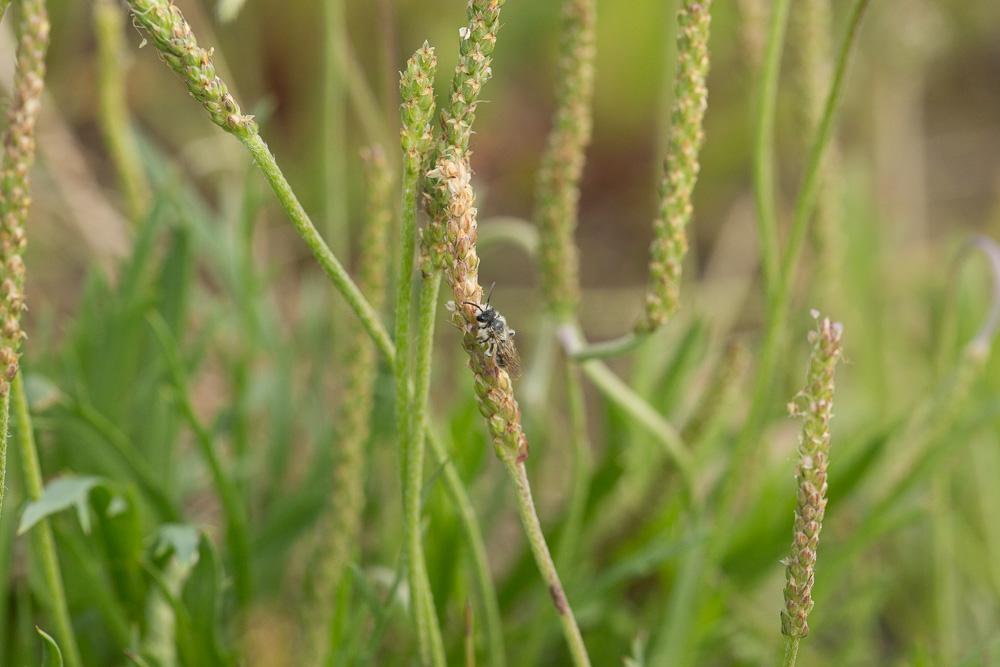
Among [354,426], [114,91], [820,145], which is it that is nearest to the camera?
[820,145]

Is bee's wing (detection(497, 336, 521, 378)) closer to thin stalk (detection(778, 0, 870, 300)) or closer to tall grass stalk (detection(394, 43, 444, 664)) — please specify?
tall grass stalk (detection(394, 43, 444, 664))

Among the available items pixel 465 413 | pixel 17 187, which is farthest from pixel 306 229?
pixel 465 413

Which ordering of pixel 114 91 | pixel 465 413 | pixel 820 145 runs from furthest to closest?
pixel 114 91 < pixel 465 413 < pixel 820 145

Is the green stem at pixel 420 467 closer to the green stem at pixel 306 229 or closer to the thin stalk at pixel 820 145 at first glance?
the green stem at pixel 306 229

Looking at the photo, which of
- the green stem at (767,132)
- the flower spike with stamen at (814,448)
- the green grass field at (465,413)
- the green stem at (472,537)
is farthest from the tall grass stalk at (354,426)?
the flower spike with stamen at (814,448)

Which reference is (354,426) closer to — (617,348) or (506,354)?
(617,348)

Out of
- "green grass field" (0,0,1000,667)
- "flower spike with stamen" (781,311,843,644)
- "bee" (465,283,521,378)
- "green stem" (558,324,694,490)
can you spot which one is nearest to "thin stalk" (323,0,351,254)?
"green grass field" (0,0,1000,667)

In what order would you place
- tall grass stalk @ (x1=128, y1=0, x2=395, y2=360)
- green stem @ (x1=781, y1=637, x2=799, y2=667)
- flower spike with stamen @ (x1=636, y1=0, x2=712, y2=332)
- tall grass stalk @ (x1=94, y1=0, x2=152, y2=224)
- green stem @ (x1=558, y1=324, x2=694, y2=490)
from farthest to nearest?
tall grass stalk @ (x1=94, y1=0, x2=152, y2=224)
green stem @ (x1=558, y1=324, x2=694, y2=490)
flower spike with stamen @ (x1=636, y1=0, x2=712, y2=332)
green stem @ (x1=781, y1=637, x2=799, y2=667)
tall grass stalk @ (x1=128, y1=0, x2=395, y2=360)

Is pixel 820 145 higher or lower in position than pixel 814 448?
higher
